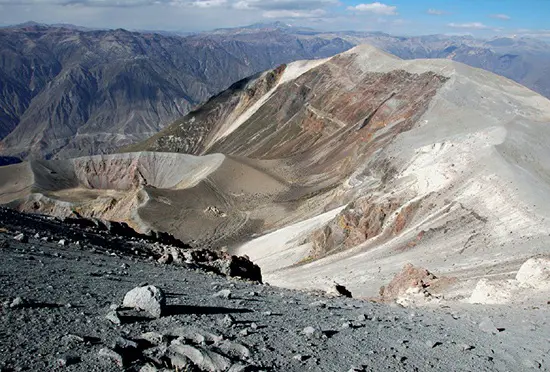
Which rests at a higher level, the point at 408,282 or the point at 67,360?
the point at 67,360

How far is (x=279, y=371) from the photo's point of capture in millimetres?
7707

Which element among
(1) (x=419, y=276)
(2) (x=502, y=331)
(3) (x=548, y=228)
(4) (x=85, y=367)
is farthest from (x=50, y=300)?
(3) (x=548, y=228)

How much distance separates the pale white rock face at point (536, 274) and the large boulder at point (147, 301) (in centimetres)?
1287

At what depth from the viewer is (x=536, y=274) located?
1638 centimetres

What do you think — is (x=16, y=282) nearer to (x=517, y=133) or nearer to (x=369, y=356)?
(x=369, y=356)

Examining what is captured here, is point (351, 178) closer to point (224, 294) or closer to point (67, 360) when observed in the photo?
point (224, 294)

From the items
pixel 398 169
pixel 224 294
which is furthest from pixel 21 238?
pixel 398 169

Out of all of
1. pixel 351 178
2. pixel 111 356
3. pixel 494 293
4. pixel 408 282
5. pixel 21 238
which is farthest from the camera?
pixel 351 178

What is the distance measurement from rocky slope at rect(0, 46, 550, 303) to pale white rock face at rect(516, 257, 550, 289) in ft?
6.87

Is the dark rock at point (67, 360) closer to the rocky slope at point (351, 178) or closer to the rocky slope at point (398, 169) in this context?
the rocky slope at point (398, 169)

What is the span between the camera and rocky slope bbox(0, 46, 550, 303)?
1202 inches

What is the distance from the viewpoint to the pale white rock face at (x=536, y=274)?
16.2 m

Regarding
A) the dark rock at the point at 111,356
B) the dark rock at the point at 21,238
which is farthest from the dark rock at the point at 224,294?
the dark rock at the point at 21,238

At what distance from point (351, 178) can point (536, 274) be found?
37.8 m
